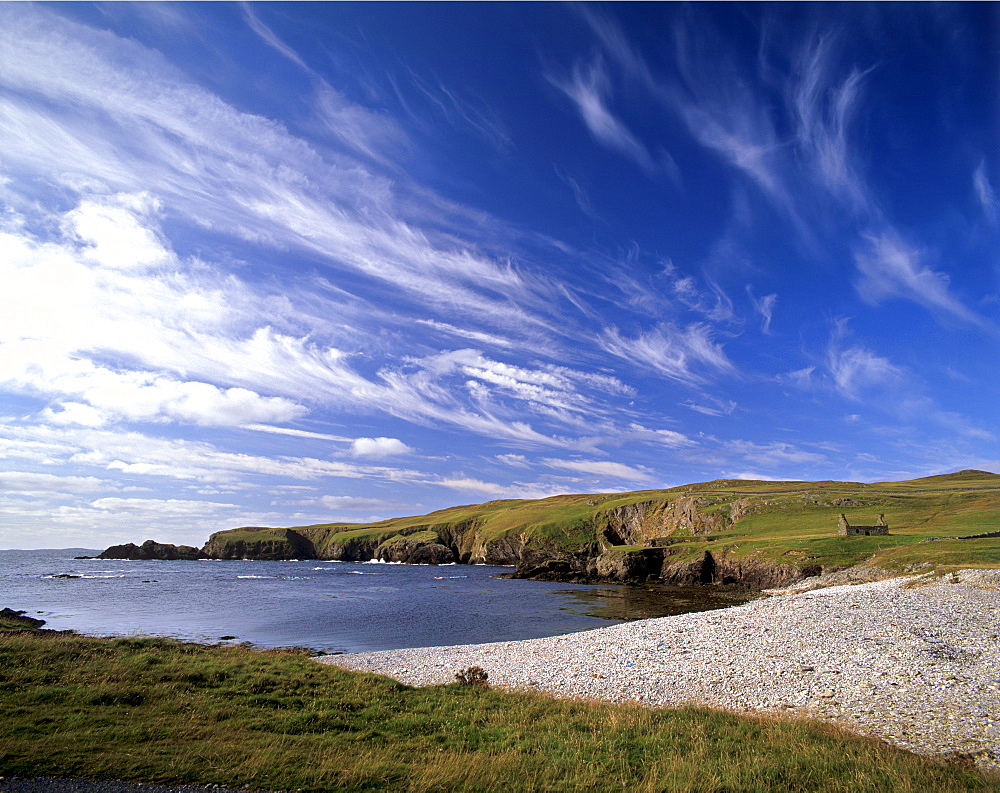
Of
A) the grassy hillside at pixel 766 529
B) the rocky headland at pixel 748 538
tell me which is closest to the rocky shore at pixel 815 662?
the grassy hillside at pixel 766 529

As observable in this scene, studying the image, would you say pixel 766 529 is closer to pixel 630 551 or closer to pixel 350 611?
pixel 630 551

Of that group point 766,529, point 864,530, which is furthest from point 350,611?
point 766,529

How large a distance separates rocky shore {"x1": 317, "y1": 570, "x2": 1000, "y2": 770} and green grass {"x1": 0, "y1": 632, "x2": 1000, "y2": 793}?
3.36 meters

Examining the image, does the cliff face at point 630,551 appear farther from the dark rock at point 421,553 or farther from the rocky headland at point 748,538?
the rocky headland at point 748,538

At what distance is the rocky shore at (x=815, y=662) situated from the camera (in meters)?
16.9

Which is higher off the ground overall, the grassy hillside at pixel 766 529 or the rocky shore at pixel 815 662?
the grassy hillside at pixel 766 529

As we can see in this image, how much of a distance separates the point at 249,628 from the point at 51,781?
138 feet

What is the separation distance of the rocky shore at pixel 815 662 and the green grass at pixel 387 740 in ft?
11.0

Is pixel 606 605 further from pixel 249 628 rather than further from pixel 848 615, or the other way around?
pixel 249 628

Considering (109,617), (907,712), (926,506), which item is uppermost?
(926,506)

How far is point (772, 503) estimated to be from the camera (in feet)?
360

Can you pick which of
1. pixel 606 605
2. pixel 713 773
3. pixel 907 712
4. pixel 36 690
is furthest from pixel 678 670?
pixel 606 605

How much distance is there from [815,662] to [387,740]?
19857mm

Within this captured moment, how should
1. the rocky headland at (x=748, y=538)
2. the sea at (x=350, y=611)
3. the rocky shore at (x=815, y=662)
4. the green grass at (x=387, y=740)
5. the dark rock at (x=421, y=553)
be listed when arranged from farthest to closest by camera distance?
the dark rock at (x=421, y=553)
the rocky headland at (x=748, y=538)
the sea at (x=350, y=611)
the rocky shore at (x=815, y=662)
the green grass at (x=387, y=740)
